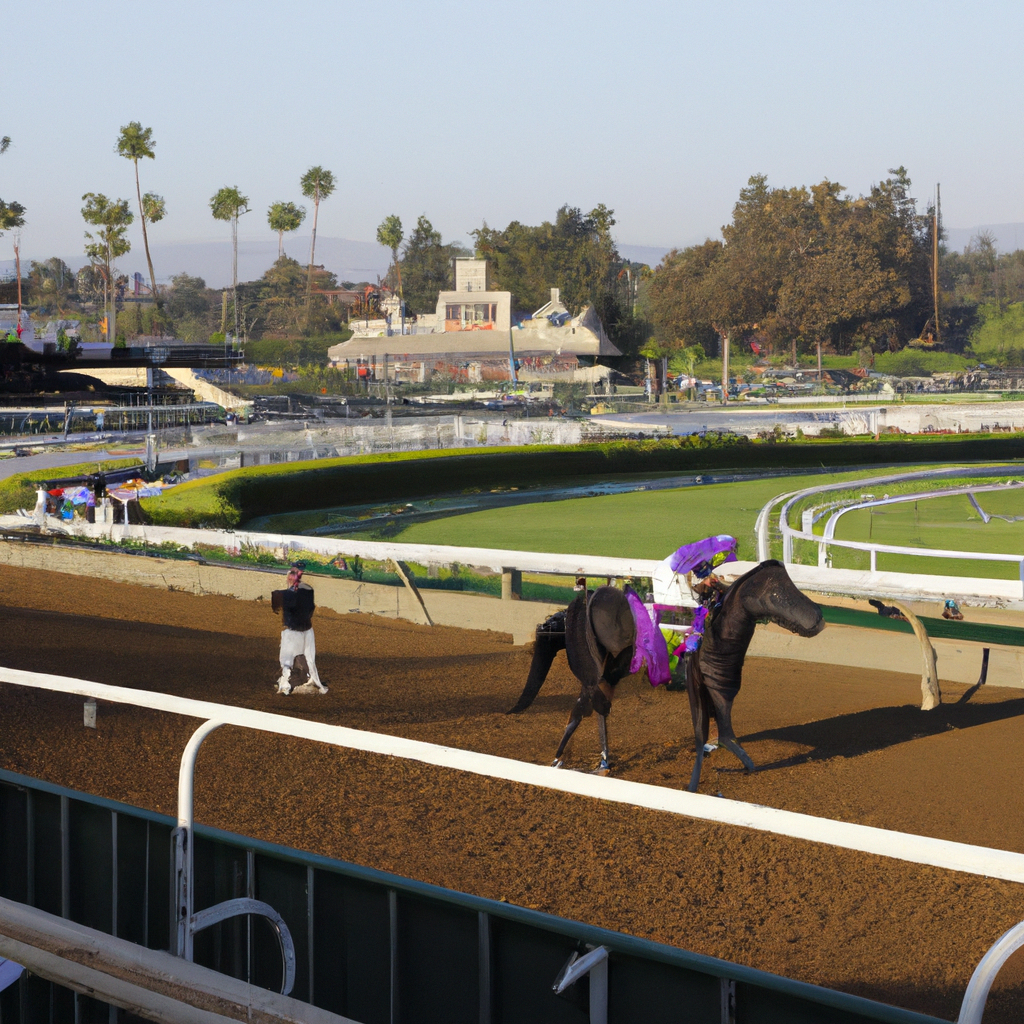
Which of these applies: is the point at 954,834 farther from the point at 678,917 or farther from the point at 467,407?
the point at 467,407

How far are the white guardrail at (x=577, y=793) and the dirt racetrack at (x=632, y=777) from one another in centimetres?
196

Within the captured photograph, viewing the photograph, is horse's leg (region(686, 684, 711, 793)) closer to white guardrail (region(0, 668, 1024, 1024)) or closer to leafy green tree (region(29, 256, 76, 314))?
white guardrail (region(0, 668, 1024, 1024))

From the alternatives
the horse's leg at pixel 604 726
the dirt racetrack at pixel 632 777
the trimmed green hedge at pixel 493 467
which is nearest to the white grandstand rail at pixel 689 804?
the dirt racetrack at pixel 632 777

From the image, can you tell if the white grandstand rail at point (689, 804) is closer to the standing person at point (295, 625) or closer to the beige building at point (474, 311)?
the standing person at point (295, 625)

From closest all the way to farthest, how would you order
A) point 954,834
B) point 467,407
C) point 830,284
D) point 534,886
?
1. point 534,886
2. point 954,834
3. point 467,407
4. point 830,284

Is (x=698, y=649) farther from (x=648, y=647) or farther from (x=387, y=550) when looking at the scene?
(x=387, y=550)

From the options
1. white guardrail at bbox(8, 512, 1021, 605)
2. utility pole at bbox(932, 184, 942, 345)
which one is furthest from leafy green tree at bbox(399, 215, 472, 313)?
white guardrail at bbox(8, 512, 1021, 605)

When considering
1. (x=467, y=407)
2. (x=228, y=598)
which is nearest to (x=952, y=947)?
(x=228, y=598)

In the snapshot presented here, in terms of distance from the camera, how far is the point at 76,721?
7109mm

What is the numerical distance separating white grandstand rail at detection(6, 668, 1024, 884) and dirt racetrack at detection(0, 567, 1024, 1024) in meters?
2.05

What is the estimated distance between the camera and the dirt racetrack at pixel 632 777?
163 inches

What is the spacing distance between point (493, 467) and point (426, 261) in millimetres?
56159

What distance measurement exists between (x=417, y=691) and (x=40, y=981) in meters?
5.80

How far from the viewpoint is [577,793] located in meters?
2.30
